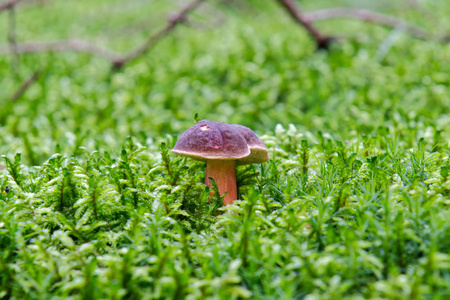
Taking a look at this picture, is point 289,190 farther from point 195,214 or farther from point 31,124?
point 31,124

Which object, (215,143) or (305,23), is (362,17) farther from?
(215,143)

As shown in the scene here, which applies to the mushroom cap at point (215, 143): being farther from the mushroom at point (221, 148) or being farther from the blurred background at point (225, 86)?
the blurred background at point (225, 86)

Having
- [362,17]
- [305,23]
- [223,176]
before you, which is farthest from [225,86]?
[223,176]

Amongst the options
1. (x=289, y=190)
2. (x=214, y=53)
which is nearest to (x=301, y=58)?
(x=214, y=53)

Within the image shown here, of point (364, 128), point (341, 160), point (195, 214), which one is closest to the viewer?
point (195, 214)

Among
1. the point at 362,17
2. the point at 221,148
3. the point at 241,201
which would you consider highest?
the point at 362,17

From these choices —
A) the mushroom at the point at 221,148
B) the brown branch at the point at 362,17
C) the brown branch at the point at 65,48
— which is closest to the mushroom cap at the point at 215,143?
the mushroom at the point at 221,148
